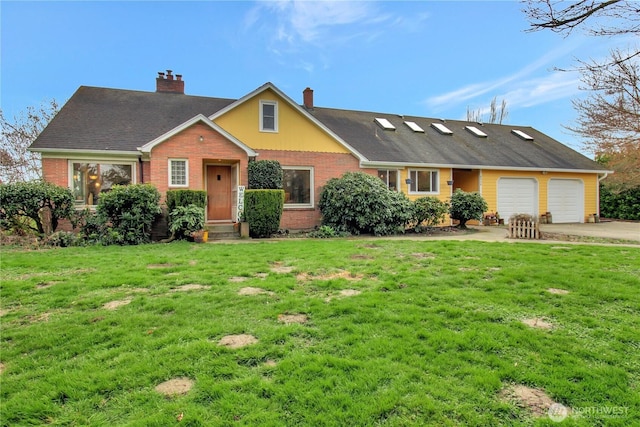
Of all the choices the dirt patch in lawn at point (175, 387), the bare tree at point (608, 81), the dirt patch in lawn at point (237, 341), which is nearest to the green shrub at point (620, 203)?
the bare tree at point (608, 81)

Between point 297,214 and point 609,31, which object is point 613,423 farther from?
point 297,214

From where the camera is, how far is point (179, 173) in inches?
483

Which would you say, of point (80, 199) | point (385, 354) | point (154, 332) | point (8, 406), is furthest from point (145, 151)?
point (385, 354)

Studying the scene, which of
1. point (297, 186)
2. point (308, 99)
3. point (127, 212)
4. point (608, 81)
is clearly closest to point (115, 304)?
point (127, 212)

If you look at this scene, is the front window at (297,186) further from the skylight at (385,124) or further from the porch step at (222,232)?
the skylight at (385,124)

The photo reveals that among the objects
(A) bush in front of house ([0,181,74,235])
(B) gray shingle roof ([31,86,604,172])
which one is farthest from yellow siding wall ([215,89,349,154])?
(A) bush in front of house ([0,181,74,235])

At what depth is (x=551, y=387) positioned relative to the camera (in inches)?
106

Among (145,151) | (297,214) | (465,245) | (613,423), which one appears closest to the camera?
(613,423)

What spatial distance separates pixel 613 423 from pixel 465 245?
24.5 feet

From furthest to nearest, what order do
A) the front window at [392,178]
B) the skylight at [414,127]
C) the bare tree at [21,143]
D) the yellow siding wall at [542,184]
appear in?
the skylight at [414,127], the bare tree at [21,143], the yellow siding wall at [542,184], the front window at [392,178]

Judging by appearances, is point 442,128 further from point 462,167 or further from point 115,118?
point 115,118

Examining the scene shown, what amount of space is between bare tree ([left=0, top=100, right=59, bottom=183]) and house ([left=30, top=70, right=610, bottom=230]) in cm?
714

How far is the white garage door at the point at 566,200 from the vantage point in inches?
753

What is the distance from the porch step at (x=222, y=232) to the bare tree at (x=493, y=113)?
33.0 meters
